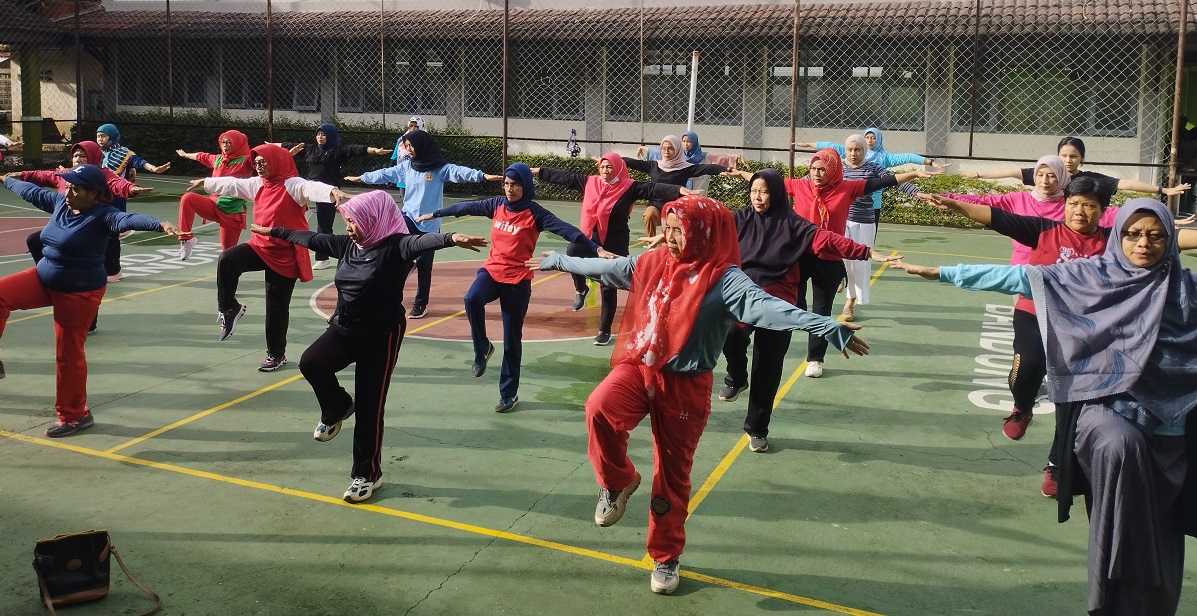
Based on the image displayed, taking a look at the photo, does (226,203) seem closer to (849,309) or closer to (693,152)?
(693,152)

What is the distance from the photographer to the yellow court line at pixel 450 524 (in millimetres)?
4910

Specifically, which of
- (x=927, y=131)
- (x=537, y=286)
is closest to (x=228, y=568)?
(x=537, y=286)

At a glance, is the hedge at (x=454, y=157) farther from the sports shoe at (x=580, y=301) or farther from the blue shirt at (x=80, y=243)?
the blue shirt at (x=80, y=243)

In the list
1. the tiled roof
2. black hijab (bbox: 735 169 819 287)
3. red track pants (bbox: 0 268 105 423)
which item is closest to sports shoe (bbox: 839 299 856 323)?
black hijab (bbox: 735 169 819 287)

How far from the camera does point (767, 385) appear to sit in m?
6.86

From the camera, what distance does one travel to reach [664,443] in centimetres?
488

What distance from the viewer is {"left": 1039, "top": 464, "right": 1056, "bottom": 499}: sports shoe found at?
6.21m

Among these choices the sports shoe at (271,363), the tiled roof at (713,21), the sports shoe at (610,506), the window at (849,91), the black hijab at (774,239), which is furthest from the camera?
the window at (849,91)

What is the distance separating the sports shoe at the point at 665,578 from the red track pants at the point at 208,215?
17.4 ft

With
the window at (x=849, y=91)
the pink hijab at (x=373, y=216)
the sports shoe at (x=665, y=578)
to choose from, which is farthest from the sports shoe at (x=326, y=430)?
the window at (x=849, y=91)

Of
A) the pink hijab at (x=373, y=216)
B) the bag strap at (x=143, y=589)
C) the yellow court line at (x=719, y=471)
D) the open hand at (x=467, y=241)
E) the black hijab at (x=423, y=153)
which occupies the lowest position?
the bag strap at (x=143, y=589)

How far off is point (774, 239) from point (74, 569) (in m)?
4.53

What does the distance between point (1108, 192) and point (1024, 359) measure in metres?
1.13

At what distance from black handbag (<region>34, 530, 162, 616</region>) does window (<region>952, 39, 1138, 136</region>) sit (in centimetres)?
1837
